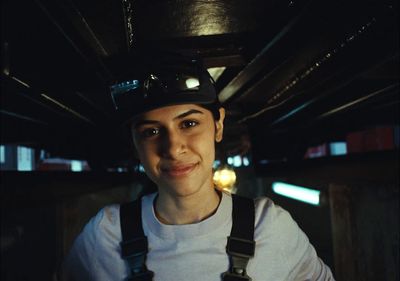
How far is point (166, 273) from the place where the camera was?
195 centimetres

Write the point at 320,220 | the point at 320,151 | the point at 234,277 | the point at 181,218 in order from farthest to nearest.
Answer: the point at 320,151, the point at 320,220, the point at 181,218, the point at 234,277

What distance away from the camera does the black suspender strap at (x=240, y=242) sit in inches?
75.7

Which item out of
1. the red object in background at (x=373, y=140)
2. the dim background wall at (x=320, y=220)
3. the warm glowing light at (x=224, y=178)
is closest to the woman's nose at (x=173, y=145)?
the dim background wall at (x=320, y=220)

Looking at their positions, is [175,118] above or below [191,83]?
below

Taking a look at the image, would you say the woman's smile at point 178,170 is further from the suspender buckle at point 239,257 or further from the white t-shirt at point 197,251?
the suspender buckle at point 239,257

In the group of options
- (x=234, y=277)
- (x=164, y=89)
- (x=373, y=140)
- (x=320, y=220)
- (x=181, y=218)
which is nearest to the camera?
(x=234, y=277)

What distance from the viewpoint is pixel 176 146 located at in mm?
1994

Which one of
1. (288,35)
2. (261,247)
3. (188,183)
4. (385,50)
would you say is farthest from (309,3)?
(261,247)

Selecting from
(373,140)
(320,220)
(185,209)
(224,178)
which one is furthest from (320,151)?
(185,209)

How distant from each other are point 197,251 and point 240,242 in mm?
273

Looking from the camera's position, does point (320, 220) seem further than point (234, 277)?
Yes

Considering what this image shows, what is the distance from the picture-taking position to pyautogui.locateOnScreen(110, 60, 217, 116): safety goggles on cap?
200cm

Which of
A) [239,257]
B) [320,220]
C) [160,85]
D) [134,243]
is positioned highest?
[160,85]

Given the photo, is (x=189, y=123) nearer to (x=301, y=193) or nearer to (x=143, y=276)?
(x=143, y=276)
